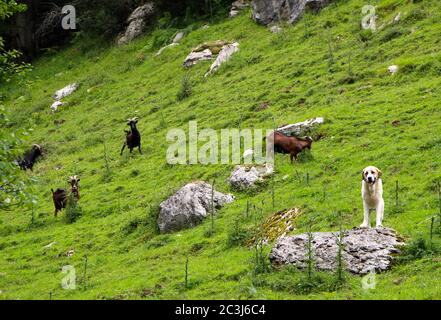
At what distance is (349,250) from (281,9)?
35.6 meters

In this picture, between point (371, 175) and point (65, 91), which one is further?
point (65, 91)

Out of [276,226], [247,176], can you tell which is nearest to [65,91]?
[247,176]

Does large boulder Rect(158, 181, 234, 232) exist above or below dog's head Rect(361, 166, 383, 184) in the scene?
below

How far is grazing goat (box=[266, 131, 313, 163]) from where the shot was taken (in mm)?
25781

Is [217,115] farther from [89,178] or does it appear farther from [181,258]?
[181,258]

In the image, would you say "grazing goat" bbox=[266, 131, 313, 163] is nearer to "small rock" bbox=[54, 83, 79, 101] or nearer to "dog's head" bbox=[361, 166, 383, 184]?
"dog's head" bbox=[361, 166, 383, 184]

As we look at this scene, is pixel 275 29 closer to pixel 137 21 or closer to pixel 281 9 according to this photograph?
pixel 281 9

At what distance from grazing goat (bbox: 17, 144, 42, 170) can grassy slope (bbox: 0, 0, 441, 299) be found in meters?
0.75

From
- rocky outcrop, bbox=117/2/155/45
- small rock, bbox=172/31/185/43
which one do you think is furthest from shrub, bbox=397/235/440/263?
rocky outcrop, bbox=117/2/155/45

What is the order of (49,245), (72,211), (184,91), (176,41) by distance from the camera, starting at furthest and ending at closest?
(176,41)
(184,91)
(72,211)
(49,245)

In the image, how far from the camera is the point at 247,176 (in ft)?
80.3

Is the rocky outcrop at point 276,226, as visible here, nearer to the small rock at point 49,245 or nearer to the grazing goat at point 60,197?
the small rock at point 49,245

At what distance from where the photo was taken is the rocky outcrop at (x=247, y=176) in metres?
24.2

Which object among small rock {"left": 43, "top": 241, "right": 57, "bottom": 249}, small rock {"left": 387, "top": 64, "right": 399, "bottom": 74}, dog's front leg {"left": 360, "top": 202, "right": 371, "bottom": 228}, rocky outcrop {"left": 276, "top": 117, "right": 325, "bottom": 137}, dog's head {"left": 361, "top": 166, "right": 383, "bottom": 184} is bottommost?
small rock {"left": 43, "top": 241, "right": 57, "bottom": 249}
